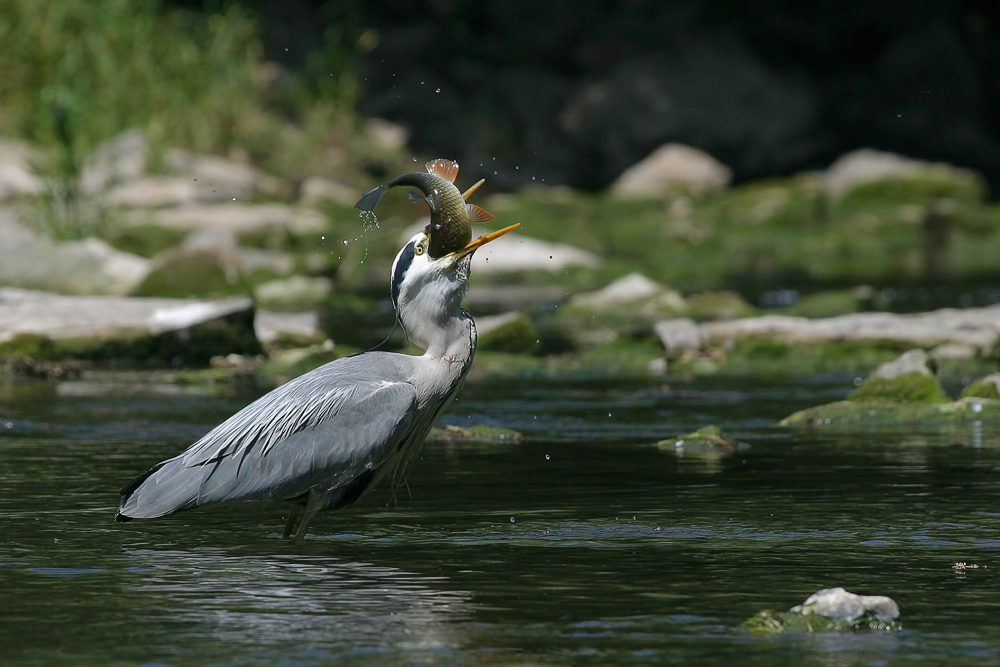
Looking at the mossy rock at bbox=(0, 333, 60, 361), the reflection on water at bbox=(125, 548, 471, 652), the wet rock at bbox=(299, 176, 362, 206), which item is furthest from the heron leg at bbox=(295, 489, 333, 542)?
the wet rock at bbox=(299, 176, 362, 206)

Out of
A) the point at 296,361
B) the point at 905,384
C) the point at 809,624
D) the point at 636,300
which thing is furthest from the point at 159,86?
the point at 809,624

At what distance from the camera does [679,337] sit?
12.6 meters

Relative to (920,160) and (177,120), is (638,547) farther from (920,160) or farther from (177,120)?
(920,160)

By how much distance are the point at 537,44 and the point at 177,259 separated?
19.6 metres

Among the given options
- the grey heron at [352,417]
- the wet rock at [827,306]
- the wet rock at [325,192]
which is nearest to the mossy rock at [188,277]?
the wet rock at [827,306]

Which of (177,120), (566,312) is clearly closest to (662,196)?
(177,120)

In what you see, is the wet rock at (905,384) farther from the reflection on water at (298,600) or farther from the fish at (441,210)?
the reflection on water at (298,600)

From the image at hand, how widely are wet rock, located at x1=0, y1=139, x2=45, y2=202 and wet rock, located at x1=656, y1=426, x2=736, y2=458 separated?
592 inches

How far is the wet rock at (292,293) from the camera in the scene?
18062 mm

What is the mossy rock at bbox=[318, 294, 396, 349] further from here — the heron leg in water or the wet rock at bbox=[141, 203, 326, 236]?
the heron leg in water

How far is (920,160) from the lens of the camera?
34000 mm

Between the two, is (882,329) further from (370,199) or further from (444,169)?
(370,199)

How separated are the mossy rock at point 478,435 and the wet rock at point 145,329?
10.5ft

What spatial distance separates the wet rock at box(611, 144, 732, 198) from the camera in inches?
1287
